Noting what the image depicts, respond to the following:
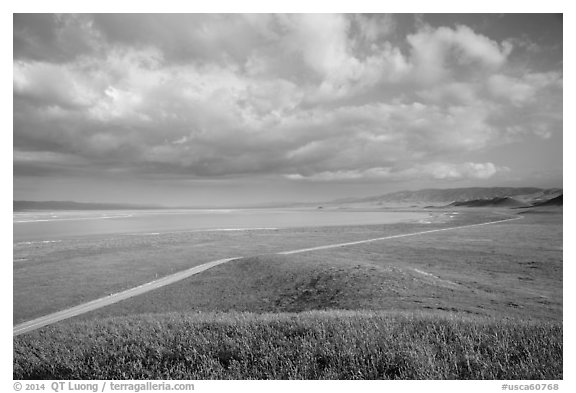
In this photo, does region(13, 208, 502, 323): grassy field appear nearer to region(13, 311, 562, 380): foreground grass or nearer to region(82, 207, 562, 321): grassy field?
region(82, 207, 562, 321): grassy field

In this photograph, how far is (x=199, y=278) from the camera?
99.9 ft

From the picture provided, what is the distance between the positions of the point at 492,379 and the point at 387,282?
1618cm

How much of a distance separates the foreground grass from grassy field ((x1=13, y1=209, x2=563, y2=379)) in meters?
0.03

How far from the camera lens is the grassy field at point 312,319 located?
666 cm

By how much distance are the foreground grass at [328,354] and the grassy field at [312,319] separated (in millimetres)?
29

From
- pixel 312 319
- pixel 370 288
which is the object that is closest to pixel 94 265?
pixel 370 288

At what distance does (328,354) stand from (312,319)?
3.15 meters

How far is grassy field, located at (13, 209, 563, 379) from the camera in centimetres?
666

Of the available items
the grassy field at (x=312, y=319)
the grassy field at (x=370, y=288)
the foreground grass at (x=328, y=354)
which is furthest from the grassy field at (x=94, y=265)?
the foreground grass at (x=328, y=354)

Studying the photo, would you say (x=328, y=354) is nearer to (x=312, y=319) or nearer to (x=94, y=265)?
(x=312, y=319)
